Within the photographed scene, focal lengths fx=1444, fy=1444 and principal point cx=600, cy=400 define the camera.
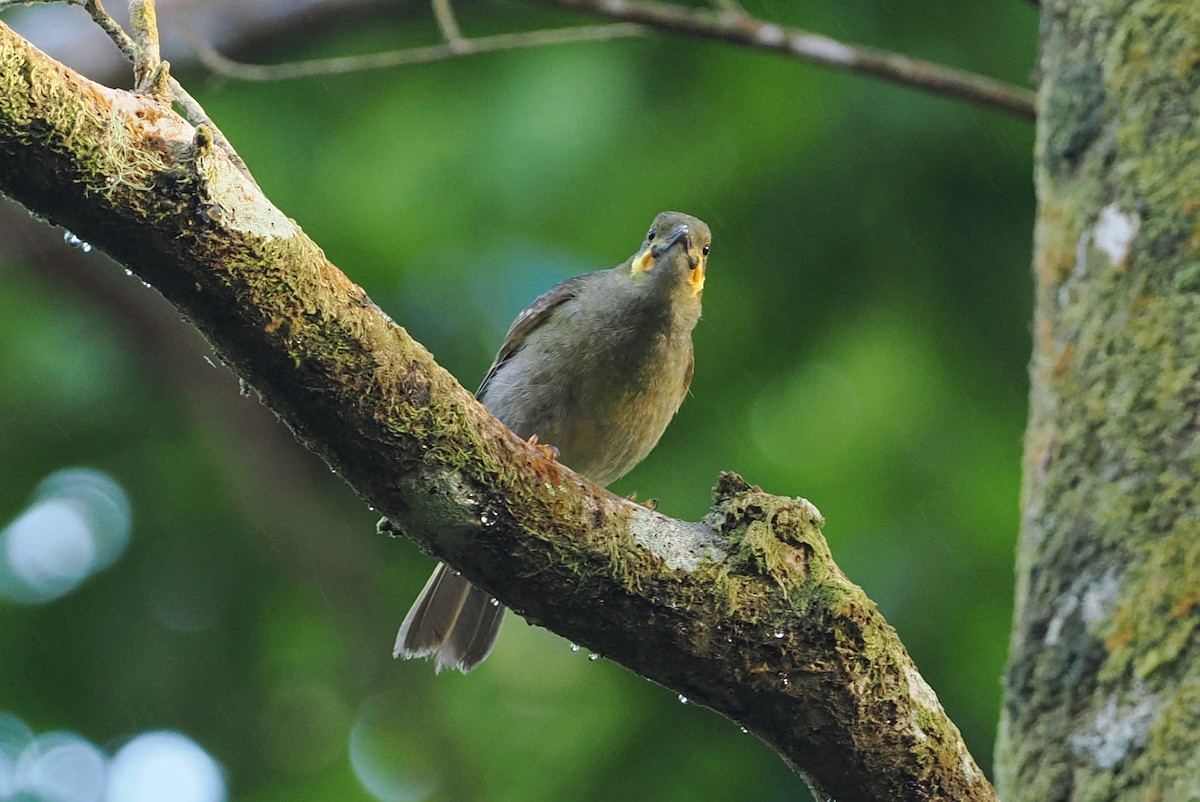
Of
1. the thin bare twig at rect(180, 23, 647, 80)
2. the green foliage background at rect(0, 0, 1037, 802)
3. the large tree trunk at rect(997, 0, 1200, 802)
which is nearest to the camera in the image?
the large tree trunk at rect(997, 0, 1200, 802)

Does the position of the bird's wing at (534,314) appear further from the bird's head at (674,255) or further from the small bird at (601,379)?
the bird's head at (674,255)

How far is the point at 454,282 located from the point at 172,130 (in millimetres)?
3618

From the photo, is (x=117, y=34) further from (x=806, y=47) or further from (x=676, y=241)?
(x=806, y=47)

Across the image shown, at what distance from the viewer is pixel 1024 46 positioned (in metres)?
5.74

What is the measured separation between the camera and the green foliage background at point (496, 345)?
545 centimetres

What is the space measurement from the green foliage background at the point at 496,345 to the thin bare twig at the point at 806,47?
0.80 metres

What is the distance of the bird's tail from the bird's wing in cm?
79

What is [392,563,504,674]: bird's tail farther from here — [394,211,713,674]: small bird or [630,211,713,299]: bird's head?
[630,211,713,299]: bird's head

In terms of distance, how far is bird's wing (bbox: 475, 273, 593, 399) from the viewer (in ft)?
15.6

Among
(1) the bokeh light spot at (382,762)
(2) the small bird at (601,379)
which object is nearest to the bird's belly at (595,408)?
(2) the small bird at (601,379)

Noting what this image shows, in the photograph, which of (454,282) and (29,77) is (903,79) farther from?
(29,77)

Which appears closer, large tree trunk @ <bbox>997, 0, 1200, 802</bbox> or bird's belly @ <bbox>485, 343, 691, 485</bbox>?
large tree trunk @ <bbox>997, 0, 1200, 802</bbox>

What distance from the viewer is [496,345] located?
576cm

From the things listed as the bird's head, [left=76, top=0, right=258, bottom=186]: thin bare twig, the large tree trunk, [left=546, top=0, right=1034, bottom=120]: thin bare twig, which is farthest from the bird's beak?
[left=76, top=0, right=258, bottom=186]: thin bare twig
